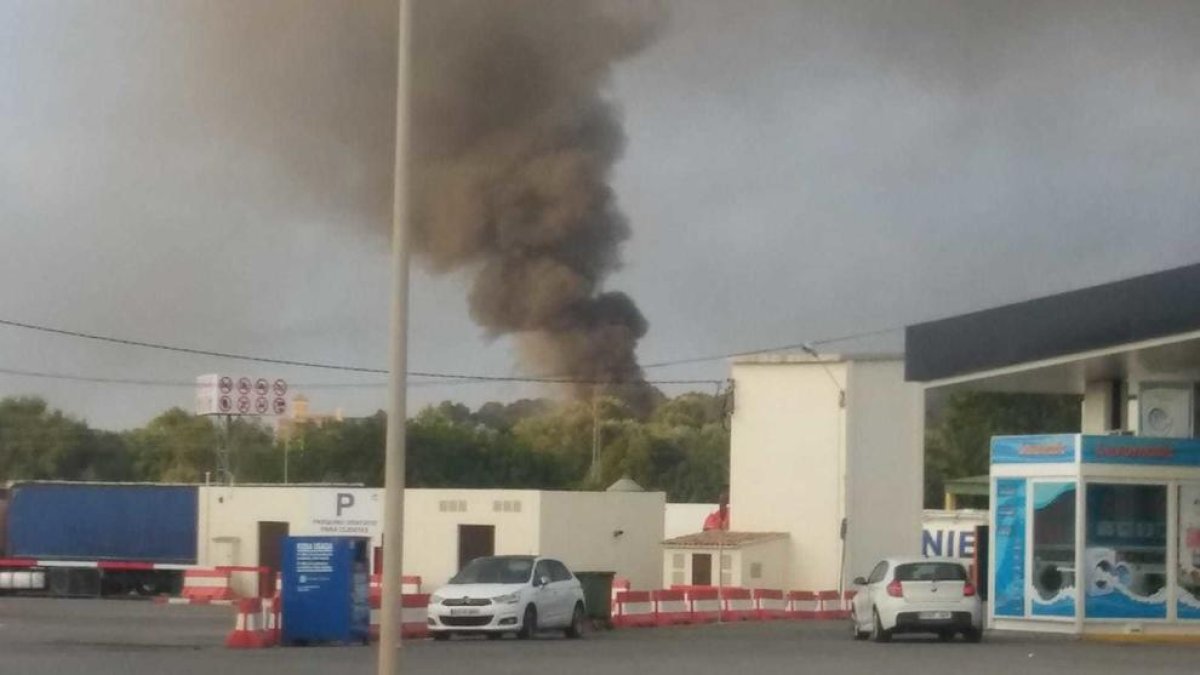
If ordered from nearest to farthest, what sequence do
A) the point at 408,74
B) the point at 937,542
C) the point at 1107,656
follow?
the point at 408,74 < the point at 1107,656 < the point at 937,542

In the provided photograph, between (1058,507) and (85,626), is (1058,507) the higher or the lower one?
the higher one

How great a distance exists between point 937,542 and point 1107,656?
33974 millimetres

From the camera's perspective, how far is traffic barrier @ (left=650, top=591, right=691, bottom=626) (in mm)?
38906

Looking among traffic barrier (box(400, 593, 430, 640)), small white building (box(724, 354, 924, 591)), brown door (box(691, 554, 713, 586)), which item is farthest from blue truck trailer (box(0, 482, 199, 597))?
traffic barrier (box(400, 593, 430, 640))

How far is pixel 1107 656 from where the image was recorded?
2614 centimetres

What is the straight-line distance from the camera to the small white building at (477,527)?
53.8 m

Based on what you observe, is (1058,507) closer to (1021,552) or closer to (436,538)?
(1021,552)

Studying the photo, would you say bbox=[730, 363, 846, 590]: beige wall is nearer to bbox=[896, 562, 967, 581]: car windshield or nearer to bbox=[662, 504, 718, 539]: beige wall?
bbox=[662, 504, 718, 539]: beige wall

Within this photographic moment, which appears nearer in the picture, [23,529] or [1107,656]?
[1107,656]

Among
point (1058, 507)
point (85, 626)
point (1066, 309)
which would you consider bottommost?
point (85, 626)

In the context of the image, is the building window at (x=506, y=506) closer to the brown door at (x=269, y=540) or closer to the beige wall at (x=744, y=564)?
the beige wall at (x=744, y=564)

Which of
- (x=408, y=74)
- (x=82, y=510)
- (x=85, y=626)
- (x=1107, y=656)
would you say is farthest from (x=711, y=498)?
(x=408, y=74)

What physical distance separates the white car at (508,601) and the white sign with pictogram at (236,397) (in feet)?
117

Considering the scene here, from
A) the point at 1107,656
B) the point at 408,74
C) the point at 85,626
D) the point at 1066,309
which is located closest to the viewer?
the point at 408,74
